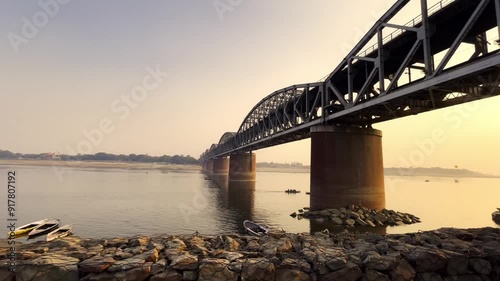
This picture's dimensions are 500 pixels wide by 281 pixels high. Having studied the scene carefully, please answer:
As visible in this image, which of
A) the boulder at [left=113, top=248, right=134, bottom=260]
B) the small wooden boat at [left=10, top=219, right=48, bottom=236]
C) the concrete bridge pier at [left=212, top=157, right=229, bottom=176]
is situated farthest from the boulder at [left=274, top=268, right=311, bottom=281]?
the concrete bridge pier at [left=212, top=157, right=229, bottom=176]

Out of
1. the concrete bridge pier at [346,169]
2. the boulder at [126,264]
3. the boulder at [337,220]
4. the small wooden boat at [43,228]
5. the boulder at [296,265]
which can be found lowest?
the small wooden boat at [43,228]

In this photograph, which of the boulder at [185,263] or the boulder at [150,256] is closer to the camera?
the boulder at [185,263]

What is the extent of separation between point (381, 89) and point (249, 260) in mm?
22253

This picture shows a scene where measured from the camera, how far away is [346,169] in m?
37.4

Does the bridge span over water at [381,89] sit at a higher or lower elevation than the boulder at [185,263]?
higher

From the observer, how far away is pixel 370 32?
30.5 m

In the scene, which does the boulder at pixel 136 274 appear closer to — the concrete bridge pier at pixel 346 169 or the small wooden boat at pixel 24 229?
the small wooden boat at pixel 24 229

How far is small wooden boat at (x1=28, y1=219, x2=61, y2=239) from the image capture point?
28.1 metres

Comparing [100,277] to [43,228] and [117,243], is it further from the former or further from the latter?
[43,228]

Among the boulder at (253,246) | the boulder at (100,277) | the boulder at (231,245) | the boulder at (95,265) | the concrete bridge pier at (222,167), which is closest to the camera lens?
the boulder at (100,277)

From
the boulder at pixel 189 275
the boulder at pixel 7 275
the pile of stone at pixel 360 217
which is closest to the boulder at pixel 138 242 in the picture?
the boulder at pixel 189 275

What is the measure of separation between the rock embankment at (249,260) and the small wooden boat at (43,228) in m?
17.7

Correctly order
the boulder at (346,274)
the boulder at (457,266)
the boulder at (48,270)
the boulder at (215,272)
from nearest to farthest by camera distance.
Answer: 1. the boulder at (48,270)
2. the boulder at (215,272)
3. the boulder at (346,274)
4. the boulder at (457,266)

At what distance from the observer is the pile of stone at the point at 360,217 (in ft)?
A: 111
